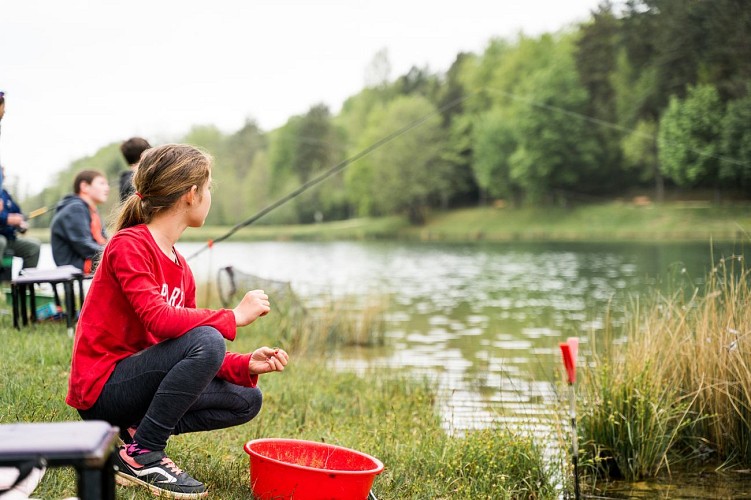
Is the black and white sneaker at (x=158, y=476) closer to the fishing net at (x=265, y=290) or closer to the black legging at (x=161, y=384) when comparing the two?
the black legging at (x=161, y=384)

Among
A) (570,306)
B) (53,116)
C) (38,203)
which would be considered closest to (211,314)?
(53,116)

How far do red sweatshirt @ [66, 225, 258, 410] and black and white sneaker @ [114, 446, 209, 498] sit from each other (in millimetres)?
244

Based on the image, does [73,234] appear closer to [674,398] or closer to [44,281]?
[44,281]

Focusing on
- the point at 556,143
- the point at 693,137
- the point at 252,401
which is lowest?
the point at 252,401

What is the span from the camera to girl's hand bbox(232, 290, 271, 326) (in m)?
2.72

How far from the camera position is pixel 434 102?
61.9 metres

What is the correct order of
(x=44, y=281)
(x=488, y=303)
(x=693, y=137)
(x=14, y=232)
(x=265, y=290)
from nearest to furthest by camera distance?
1. (x=44, y=281)
2. (x=14, y=232)
3. (x=265, y=290)
4. (x=488, y=303)
5. (x=693, y=137)

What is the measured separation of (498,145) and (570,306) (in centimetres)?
3906

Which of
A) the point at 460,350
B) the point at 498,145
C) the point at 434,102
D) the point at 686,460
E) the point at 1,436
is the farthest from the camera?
the point at 434,102

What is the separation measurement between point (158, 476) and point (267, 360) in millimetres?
517

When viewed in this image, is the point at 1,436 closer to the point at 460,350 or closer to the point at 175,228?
the point at 175,228

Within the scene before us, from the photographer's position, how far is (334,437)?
3959 millimetres

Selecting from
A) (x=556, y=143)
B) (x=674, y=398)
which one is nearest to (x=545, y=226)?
(x=556, y=143)

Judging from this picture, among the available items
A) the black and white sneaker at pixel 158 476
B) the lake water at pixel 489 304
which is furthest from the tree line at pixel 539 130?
the black and white sneaker at pixel 158 476
